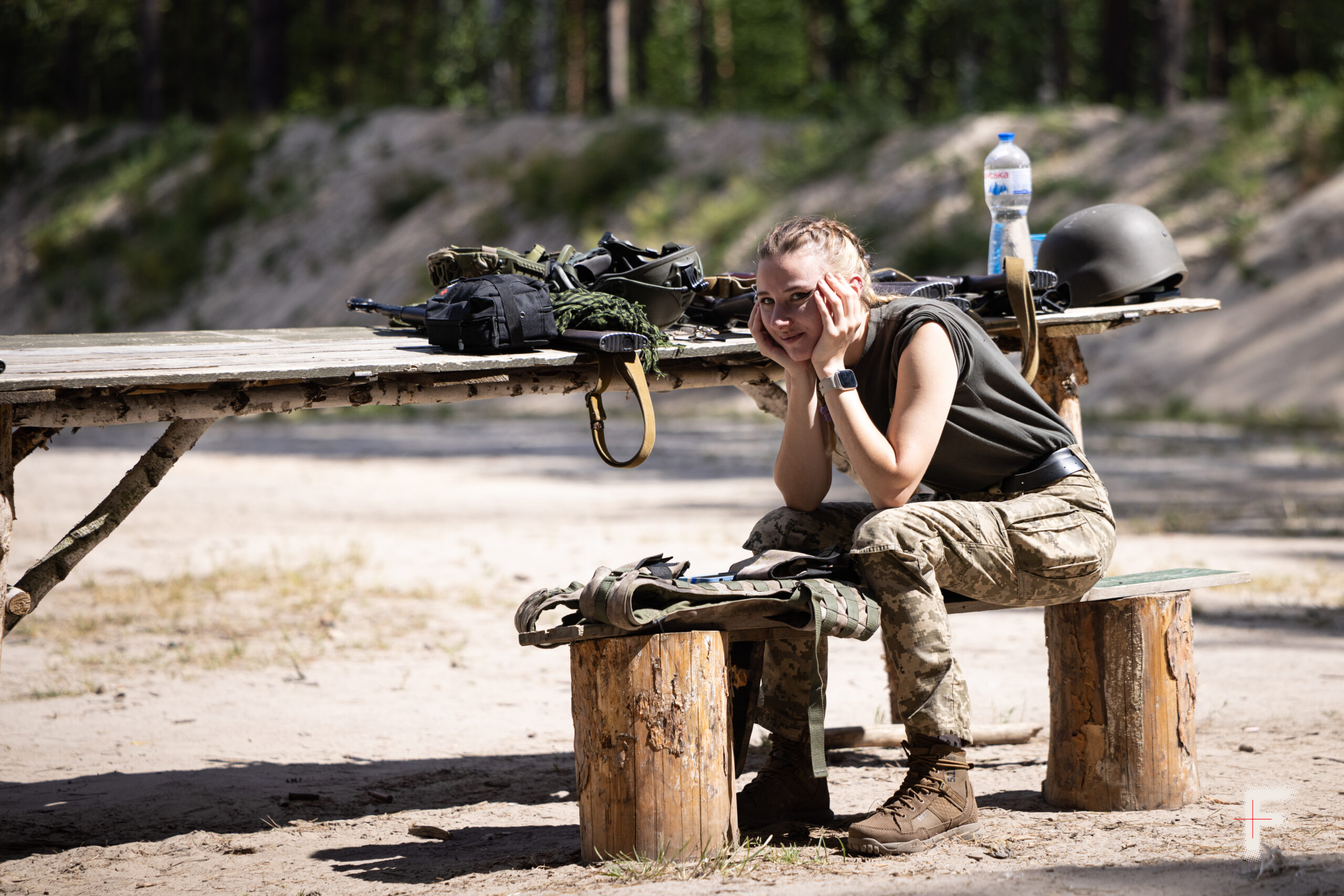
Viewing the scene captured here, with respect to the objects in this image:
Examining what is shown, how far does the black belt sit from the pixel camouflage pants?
0.07 ft

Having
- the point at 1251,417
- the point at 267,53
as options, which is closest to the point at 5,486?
the point at 1251,417

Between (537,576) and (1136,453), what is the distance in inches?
291

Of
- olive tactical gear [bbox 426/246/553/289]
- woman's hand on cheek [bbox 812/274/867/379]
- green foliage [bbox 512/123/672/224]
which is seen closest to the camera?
woman's hand on cheek [bbox 812/274/867/379]

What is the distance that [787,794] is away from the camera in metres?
4.00

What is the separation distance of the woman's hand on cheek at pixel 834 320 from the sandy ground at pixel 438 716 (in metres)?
1.29

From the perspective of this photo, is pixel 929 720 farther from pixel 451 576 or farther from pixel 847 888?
pixel 451 576

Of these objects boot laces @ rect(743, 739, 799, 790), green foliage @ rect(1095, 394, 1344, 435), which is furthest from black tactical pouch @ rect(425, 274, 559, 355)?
green foliage @ rect(1095, 394, 1344, 435)

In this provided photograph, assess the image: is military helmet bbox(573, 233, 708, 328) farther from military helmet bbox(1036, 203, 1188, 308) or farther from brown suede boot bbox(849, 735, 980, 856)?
brown suede boot bbox(849, 735, 980, 856)

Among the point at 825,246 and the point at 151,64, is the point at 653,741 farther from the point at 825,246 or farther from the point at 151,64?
the point at 151,64

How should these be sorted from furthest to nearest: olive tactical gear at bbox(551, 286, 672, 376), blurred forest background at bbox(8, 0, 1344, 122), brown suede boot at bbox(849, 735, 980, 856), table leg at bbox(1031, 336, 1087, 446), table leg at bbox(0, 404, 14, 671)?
blurred forest background at bbox(8, 0, 1344, 122)
table leg at bbox(1031, 336, 1087, 446)
olive tactical gear at bbox(551, 286, 672, 376)
brown suede boot at bbox(849, 735, 980, 856)
table leg at bbox(0, 404, 14, 671)

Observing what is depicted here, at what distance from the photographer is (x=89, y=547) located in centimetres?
393

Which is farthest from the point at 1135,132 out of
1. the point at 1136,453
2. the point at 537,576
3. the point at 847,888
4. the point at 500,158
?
the point at 847,888

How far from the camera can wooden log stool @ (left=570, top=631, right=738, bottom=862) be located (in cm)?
346

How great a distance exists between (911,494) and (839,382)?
0.35 metres
